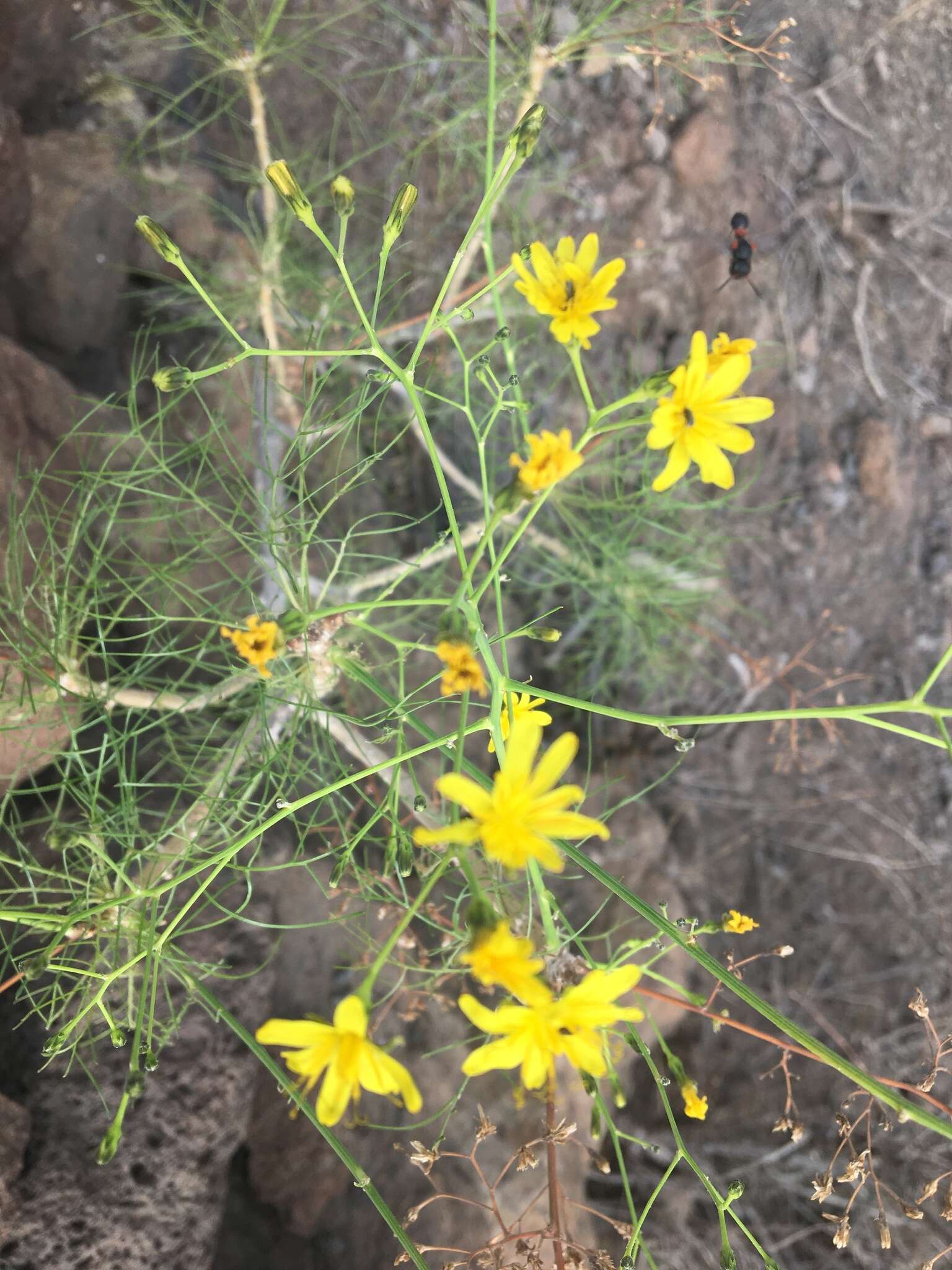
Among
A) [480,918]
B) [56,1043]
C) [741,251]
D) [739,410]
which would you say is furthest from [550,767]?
[741,251]

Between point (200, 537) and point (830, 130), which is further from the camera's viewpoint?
point (830, 130)

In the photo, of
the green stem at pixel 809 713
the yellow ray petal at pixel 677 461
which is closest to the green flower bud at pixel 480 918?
the green stem at pixel 809 713

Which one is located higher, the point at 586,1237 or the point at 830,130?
the point at 830,130

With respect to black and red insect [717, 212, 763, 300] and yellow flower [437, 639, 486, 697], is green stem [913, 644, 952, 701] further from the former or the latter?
black and red insect [717, 212, 763, 300]

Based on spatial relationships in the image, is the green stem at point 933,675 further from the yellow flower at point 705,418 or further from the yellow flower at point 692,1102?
the yellow flower at point 692,1102

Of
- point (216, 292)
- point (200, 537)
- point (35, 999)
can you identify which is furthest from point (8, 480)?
point (35, 999)

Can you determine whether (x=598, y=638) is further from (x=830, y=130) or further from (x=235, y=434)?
(x=830, y=130)

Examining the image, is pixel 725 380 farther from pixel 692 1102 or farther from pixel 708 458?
pixel 692 1102
